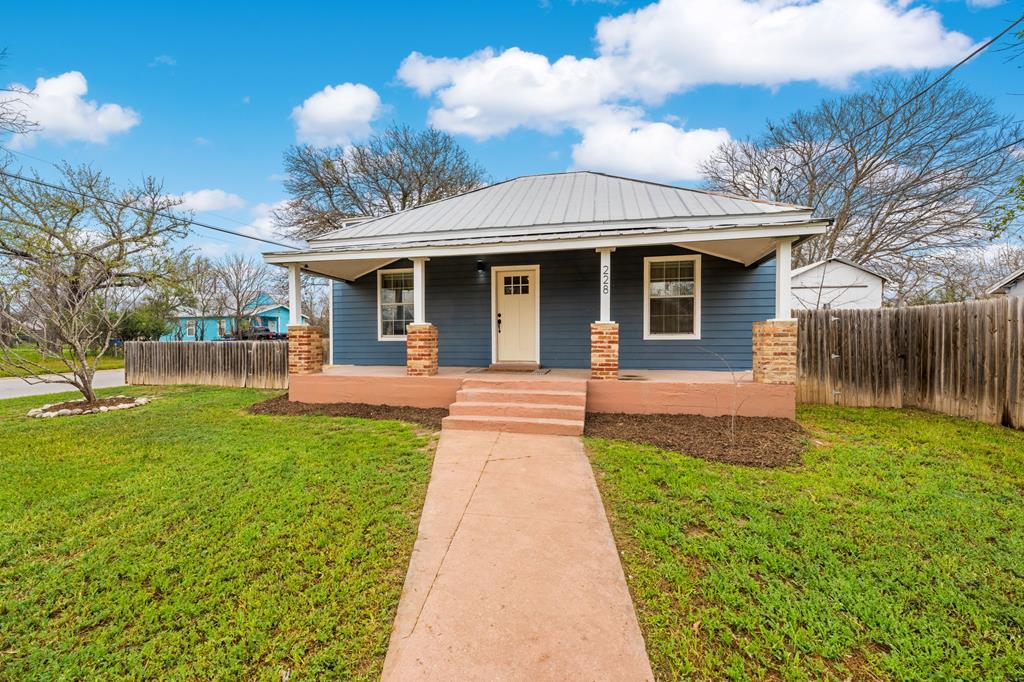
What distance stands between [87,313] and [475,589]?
9.36 metres

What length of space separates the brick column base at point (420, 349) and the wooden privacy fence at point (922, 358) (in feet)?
21.4

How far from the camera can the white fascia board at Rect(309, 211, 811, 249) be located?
23.3ft

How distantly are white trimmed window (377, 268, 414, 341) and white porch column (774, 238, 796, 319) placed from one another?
22.0 feet

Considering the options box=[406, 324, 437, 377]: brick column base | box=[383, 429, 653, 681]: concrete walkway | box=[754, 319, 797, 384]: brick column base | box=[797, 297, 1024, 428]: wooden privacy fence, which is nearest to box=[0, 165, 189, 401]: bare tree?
box=[406, 324, 437, 377]: brick column base

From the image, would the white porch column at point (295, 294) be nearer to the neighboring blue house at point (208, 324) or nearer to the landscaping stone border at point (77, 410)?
the landscaping stone border at point (77, 410)

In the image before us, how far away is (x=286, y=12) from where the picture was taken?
11406 millimetres

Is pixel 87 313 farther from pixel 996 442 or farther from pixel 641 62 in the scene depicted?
pixel 641 62

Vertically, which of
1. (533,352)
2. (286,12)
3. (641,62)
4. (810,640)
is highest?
(286,12)

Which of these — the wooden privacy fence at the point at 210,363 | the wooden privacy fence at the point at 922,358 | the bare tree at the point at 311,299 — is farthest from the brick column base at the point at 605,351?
the bare tree at the point at 311,299

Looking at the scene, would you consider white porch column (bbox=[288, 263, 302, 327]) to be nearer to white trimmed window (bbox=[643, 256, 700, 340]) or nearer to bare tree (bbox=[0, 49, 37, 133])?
white trimmed window (bbox=[643, 256, 700, 340])

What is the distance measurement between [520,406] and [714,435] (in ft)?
8.05

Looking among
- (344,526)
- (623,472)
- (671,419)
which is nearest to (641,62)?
(671,419)

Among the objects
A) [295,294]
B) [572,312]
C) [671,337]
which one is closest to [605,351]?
[572,312]

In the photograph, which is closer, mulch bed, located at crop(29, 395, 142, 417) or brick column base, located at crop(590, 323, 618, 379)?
brick column base, located at crop(590, 323, 618, 379)
